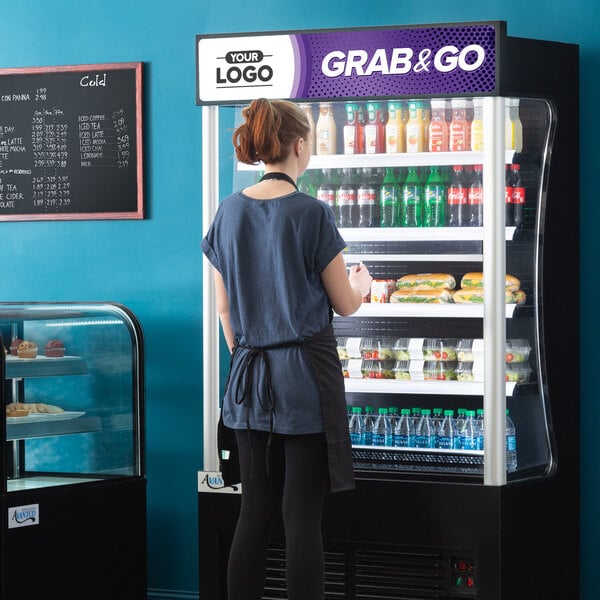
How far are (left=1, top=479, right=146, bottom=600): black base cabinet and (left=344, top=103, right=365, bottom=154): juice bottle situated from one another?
5.07ft

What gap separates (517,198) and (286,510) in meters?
1.53

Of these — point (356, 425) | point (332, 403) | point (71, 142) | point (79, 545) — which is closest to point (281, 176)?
point (332, 403)

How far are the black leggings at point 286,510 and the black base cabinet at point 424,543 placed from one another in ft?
2.29

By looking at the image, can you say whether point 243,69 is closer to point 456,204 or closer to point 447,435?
point 456,204

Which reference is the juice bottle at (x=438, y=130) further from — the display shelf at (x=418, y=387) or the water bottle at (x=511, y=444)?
the water bottle at (x=511, y=444)

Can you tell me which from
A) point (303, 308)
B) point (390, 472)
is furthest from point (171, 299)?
point (303, 308)

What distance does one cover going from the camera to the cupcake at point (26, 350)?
3.72m

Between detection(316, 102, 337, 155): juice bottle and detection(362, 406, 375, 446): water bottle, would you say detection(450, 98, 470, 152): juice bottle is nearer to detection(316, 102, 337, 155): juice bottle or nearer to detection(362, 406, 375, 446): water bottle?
detection(316, 102, 337, 155): juice bottle

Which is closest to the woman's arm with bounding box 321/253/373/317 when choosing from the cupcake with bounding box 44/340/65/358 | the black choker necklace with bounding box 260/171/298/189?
the black choker necklace with bounding box 260/171/298/189

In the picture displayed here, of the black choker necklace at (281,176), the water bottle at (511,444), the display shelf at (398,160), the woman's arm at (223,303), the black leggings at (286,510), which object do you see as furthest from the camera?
the water bottle at (511,444)

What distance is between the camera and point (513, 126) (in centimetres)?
362

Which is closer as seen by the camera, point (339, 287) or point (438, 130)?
point (339, 287)

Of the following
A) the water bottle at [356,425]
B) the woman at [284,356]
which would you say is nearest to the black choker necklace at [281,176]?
the woman at [284,356]

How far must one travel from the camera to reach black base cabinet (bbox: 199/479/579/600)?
341cm
